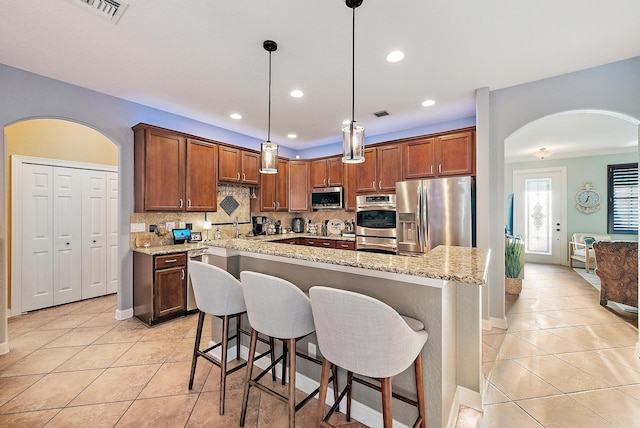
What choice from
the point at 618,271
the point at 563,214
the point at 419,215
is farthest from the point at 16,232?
the point at 563,214

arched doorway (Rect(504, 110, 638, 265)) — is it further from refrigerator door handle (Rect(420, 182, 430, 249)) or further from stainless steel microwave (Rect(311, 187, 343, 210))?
stainless steel microwave (Rect(311, 187, 343, 210))

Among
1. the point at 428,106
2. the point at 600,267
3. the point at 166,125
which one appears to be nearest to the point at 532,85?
the point at 428,106

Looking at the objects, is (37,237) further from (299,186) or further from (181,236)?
(299,186)

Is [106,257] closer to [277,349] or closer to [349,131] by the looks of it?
[277,349]

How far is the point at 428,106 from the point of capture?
12.0 ft

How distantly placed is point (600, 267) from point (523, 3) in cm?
382

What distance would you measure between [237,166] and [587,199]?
7549 mm

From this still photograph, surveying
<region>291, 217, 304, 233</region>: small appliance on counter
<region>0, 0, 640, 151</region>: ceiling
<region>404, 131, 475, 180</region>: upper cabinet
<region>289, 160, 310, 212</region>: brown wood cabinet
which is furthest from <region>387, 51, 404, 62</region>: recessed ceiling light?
<region>291, 217, 304, 233</region>: small appliance on counter

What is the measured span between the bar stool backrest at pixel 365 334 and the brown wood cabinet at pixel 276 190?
3826mm

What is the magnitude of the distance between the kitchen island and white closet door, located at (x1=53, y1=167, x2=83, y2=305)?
3598mm

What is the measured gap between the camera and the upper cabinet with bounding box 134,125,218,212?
3488mm

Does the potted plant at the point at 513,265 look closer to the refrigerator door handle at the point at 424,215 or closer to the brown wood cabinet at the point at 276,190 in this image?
the refrigerator door handle at the point at 424,215

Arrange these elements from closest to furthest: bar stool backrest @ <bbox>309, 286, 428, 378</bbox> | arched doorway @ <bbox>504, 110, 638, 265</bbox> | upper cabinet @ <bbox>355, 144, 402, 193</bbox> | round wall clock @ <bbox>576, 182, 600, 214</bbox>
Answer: bar stool backrest @ <bbox>309, 286, 428, 378</bbox> < upper cabinet @ <bbox>355, 144, 402, 193</bbox> < arched doorway @ <bbox>504, 110, 638, 265</bbox> < round wall clock @ <bbox>576, 182, 600, 214</bbox>

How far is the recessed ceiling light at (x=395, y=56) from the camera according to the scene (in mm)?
2459
